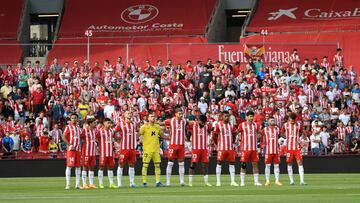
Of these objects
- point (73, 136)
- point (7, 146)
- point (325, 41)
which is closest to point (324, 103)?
point (325, 41)

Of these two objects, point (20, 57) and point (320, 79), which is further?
point (20, 57)

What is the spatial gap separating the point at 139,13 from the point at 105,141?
2636cm

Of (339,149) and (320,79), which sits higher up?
(320,79)

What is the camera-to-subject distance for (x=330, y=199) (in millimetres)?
25203

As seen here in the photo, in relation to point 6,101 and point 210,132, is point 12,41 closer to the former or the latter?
point 6,101

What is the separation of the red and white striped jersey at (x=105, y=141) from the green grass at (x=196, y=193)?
157cm

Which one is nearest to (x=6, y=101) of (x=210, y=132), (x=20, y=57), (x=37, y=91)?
(x=37, y=91)

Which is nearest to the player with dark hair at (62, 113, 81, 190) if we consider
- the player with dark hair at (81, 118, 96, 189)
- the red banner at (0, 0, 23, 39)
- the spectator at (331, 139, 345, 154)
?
the player with dark hair at (81, 118, 96, 189)

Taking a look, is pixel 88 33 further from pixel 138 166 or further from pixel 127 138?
pixel 127 138

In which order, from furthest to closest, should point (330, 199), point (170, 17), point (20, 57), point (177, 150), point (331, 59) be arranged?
point (170, 17) → point (20, 57) → point (331, 59) → point (177, 150) → point (330, 199)

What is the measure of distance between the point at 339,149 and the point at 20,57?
17.8m

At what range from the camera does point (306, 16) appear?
55.9 meters

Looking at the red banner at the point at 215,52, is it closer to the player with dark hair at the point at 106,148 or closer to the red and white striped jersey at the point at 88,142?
the player with dark hair at the point at 106,148

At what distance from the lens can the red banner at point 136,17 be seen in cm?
5741
